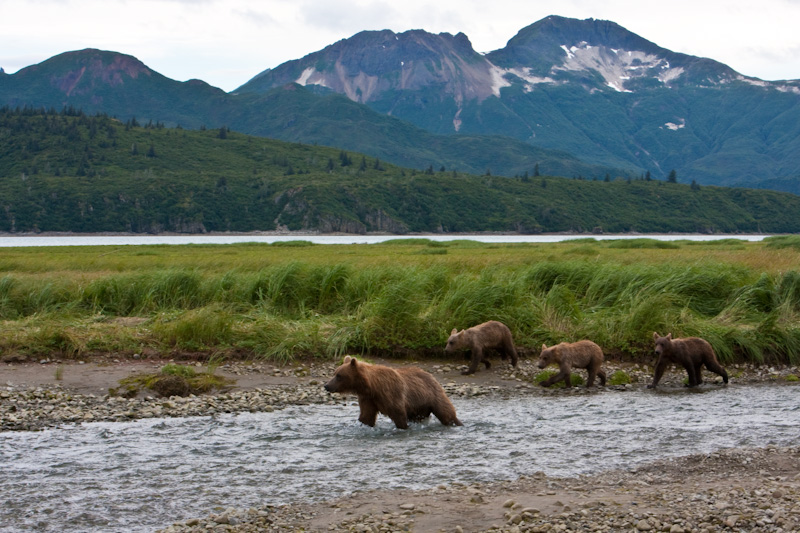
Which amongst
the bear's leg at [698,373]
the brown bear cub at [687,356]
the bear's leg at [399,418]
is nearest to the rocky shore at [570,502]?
the bear's leg at [399,418]

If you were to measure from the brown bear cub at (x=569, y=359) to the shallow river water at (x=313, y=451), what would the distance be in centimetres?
126

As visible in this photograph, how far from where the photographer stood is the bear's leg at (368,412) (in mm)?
11258

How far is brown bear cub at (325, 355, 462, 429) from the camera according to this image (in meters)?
10.9

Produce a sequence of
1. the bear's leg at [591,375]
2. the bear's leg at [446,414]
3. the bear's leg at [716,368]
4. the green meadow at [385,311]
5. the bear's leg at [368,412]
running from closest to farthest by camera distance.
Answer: the bear's leg at [368,412] → the bear's leg at [446,414] → the bear's leg at [591,375] → the bear's leg at [716,368] → the green meadow at [385,311]

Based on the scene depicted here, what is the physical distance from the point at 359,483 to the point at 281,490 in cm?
96

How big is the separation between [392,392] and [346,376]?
806 millimetres

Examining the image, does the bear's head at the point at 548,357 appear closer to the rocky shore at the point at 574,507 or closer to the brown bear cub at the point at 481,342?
the brown bear cub at the point at 481,342

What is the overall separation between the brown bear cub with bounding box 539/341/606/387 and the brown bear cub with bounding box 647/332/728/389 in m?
1.19

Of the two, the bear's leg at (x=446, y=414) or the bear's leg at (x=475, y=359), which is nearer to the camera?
the bear's leg at (x=446, y=414)

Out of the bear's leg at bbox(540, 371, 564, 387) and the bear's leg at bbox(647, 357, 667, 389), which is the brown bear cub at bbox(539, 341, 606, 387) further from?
the bear's leg at bbox(647, 357, 667, 389)

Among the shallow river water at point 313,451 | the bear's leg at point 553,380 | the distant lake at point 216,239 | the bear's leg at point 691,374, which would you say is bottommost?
the shallow river water at point 313,451

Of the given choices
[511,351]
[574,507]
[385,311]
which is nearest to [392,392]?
[574,507]

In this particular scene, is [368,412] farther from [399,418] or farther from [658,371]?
[658,371]

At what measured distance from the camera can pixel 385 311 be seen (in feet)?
58.7
